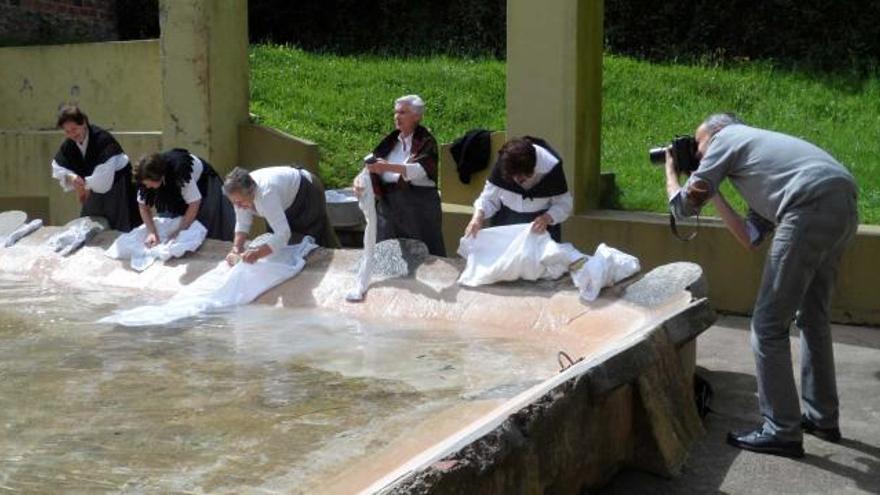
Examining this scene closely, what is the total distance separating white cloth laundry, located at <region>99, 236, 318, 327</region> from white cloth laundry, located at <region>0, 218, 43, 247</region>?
2106mm

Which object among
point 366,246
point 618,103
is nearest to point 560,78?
point 366,246

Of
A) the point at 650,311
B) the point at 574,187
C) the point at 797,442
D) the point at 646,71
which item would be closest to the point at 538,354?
the point at 650,311

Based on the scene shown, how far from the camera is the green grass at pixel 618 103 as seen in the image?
33.7ft

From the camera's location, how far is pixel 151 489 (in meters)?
3.94

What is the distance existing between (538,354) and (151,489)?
7.77 ft

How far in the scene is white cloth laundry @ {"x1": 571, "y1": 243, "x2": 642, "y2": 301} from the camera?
19.8ft

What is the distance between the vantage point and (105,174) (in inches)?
338

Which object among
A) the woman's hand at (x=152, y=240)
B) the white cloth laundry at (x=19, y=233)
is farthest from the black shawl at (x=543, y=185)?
the white cloth laundry at (x=19, y=233)

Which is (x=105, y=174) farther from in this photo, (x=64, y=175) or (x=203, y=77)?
(x=203, y=77)

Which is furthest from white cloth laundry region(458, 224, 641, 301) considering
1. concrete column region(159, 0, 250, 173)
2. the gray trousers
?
concrete column region(159, 0, 250, 173)

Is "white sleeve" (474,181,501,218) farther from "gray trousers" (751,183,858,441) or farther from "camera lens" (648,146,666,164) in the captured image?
"gray trousers" (751,183,858,441)

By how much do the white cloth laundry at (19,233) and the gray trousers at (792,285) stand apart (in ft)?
19.8

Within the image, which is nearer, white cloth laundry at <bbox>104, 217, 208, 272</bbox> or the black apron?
white cloth laundry at <bbox>104, 217, 208, 272</bbox>

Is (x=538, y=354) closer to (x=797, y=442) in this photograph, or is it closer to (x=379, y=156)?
(x=797, y=442)
